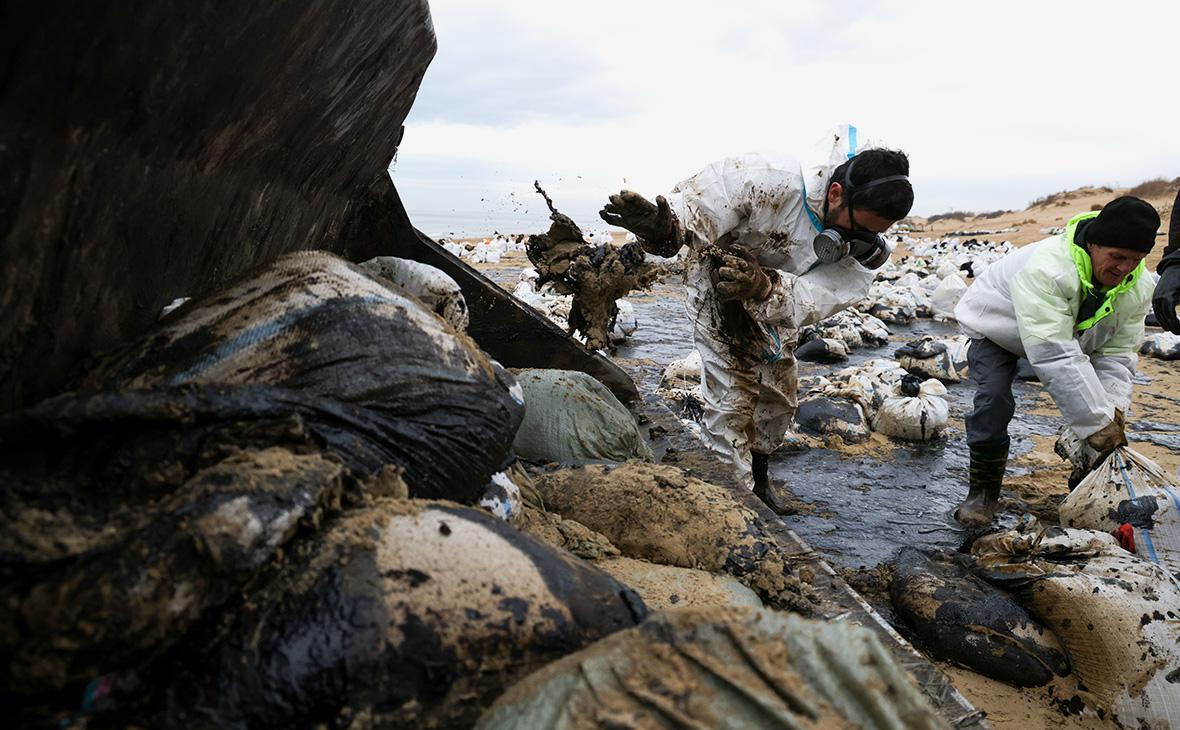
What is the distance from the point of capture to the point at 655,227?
3.09 meters

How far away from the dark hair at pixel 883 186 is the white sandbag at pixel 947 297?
6324 millimetres

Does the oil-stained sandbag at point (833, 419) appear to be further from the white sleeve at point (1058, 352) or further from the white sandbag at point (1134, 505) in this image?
the white sandbag at point (1134, 505)

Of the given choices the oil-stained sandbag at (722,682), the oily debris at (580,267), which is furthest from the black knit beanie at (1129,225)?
the oil-stained sandbag at (722,682)

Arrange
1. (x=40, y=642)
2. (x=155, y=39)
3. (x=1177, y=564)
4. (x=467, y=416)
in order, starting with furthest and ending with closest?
1. (x=1177, y=564)
2. (x=467, y=416)
3. (x=155, y=39)
4. (x=40, y=642)

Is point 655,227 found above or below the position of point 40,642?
above

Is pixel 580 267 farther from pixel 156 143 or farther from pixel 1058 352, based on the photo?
pixel 1058 352

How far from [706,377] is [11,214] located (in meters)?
3.09

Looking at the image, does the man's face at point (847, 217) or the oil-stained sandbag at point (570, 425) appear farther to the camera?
the man's face at point (847, 217)

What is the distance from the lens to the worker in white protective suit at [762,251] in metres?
3.07

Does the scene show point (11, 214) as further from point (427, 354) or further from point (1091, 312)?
point (1091, 312)

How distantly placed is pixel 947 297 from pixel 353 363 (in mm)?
9290

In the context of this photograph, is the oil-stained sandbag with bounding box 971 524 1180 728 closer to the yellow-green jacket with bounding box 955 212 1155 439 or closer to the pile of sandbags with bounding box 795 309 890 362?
the yellow-green jacket with bounding box 955 212 1155 439

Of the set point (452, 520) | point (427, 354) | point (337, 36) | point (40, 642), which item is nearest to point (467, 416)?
point (427, 354)

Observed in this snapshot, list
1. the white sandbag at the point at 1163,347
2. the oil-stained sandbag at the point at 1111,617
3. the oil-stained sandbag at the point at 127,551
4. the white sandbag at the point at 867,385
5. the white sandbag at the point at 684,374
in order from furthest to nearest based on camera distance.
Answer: the white sandbag at the point at 1163,347 < the white sandbag at the point at 684,374 < the white sandbag at the point at 867,385 < the oil-stained sandbag at the point at 1111,617 < the oil-stained sandbag at the point at 127,551
